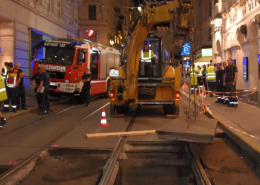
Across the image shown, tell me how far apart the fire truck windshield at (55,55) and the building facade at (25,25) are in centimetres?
313

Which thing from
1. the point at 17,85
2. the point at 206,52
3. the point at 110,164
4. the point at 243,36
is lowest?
the point at 110,164

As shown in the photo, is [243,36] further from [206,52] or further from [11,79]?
[206,52]

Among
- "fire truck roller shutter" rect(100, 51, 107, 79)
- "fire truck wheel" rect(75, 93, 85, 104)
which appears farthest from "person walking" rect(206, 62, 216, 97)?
"fire truck wheel" rect(75, 93, 85, 104)

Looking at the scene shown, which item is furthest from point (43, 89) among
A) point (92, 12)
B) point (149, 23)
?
point (92, 12)

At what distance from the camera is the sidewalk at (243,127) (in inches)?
251

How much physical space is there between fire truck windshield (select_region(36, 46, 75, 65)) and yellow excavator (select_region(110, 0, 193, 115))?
180 inches

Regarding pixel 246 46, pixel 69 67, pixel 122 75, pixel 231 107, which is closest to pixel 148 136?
pixel 122 75

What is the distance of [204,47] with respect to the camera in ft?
132

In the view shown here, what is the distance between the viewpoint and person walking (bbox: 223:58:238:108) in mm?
12203

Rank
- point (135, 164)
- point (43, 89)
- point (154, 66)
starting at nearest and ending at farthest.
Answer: point (135, 164), point (154, 66), point (43, 89)

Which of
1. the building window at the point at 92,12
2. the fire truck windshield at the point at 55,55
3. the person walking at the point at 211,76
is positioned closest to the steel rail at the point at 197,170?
the fire truck windshield at the point at 55,55

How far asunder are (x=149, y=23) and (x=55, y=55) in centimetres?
754

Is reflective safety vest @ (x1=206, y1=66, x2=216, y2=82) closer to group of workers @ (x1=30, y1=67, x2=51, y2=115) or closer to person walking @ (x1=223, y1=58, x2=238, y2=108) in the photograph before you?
person walking @ (x1=223, y1=58, x2=238, y2=108)

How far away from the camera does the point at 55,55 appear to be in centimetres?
1465
